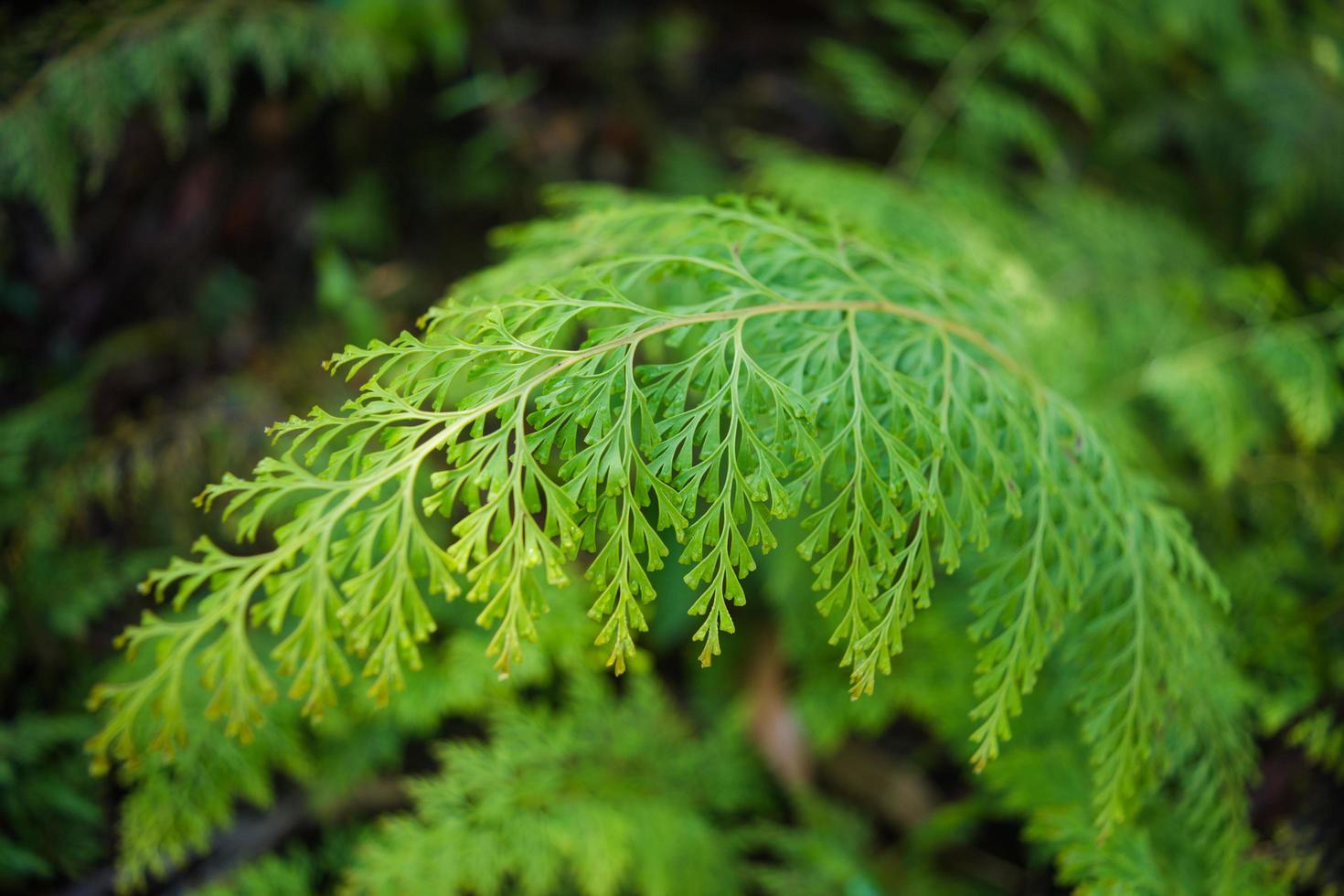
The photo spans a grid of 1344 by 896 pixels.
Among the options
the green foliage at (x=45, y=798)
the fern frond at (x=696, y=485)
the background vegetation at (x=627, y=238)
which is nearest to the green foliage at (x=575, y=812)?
the background vegetation at (x=627, y=238)

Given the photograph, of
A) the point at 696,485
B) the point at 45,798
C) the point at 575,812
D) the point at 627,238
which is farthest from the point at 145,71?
the point at 575,812

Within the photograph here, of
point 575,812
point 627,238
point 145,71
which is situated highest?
point 145,71

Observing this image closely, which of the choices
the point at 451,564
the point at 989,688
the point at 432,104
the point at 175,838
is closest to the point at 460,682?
the point at 175,838

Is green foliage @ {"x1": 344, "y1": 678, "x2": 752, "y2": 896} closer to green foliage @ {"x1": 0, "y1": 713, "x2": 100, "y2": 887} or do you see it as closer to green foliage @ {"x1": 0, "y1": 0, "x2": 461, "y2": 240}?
green foliage @ {"x1": 0, "y1": 713, "x2": 100, "y2": 887}

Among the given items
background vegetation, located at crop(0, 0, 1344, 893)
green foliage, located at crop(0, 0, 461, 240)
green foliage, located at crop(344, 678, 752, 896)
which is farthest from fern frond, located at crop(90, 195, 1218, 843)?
green foliage, located at crop(0, 0, 461, 240)

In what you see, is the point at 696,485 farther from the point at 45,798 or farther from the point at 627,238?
the point at 45,798

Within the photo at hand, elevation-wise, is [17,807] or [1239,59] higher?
[1239,59]

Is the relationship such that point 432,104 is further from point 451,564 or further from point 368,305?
point 451,564

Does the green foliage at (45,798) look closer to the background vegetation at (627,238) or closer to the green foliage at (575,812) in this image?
the background vegetation at (627,238)

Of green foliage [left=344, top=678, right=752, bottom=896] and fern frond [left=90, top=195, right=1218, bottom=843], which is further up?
fern frond [left=90, top=195, right=1218, bottom=843]
